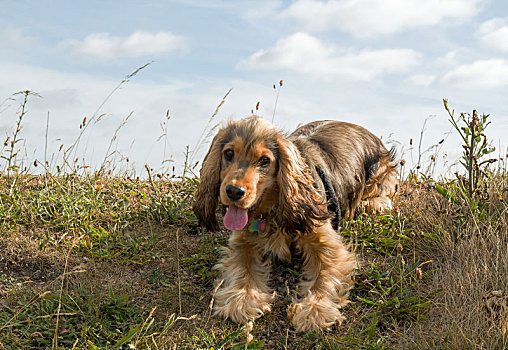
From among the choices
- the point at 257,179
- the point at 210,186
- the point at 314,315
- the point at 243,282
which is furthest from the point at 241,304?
the point at 210,186

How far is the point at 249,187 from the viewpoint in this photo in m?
4.00

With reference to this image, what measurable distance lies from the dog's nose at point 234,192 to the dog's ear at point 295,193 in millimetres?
536

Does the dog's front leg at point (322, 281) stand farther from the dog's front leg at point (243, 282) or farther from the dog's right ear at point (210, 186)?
the dog's right ear at point (210, 186)

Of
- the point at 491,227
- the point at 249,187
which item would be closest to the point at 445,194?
the point at 491,227

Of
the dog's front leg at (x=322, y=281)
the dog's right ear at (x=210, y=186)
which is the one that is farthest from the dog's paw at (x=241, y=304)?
the dog's right ear at (x=210, y=186)

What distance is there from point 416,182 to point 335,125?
5.08ft

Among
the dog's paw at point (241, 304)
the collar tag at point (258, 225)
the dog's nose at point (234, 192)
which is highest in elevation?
the dog's nose at point (234, 192)

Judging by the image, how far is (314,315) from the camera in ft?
13.2

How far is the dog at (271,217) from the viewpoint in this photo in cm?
411

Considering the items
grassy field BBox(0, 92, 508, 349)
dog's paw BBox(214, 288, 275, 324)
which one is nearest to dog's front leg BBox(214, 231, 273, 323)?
dog's paw BBox(214, 288, 275, 324)

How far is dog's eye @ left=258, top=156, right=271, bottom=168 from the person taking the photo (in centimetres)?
424

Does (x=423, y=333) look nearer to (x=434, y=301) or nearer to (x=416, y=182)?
(x=434, y=301)

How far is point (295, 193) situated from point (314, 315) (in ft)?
3.28

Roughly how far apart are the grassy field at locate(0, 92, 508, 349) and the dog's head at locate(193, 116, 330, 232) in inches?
23.5
